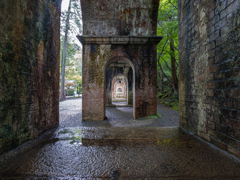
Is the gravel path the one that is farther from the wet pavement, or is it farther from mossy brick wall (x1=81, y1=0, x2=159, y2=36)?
mossy brick wall (x1=81, y1=0, x2=159, y2=36)

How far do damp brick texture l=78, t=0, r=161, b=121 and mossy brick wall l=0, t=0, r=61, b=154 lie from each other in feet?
6.12

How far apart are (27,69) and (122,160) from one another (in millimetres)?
3320

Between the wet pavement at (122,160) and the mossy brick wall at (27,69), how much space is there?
636mm

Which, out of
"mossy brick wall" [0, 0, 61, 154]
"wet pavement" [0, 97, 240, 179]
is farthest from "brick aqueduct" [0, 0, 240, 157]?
"wet pavement" [0, 97, 240, 179]

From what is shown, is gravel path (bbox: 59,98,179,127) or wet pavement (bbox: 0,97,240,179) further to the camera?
gravel path (bbox: 59,98,179,127)

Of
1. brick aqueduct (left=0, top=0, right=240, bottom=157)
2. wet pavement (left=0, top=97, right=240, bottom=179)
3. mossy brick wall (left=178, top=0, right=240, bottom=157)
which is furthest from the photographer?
brick aqueduct (left=0, top=0, right=240, bottom=157)

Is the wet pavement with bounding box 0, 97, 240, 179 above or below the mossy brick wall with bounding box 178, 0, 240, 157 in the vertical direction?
below

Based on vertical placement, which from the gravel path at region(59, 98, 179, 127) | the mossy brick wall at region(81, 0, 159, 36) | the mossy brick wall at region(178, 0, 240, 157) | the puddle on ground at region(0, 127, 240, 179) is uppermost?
the mossy brick wall at region(81, 0, 159, 36)

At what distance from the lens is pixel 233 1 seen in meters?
2.34

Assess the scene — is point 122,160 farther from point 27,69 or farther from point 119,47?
point 119,47

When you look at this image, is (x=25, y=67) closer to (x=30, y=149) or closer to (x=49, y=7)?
(x=30, y=149)

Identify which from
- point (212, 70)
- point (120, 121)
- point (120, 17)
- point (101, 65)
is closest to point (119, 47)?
point (101, 65)

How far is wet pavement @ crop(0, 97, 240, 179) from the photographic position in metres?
1.95

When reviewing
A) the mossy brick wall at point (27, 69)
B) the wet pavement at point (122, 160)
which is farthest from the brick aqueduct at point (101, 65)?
the wet pavement at point (122, 160)
